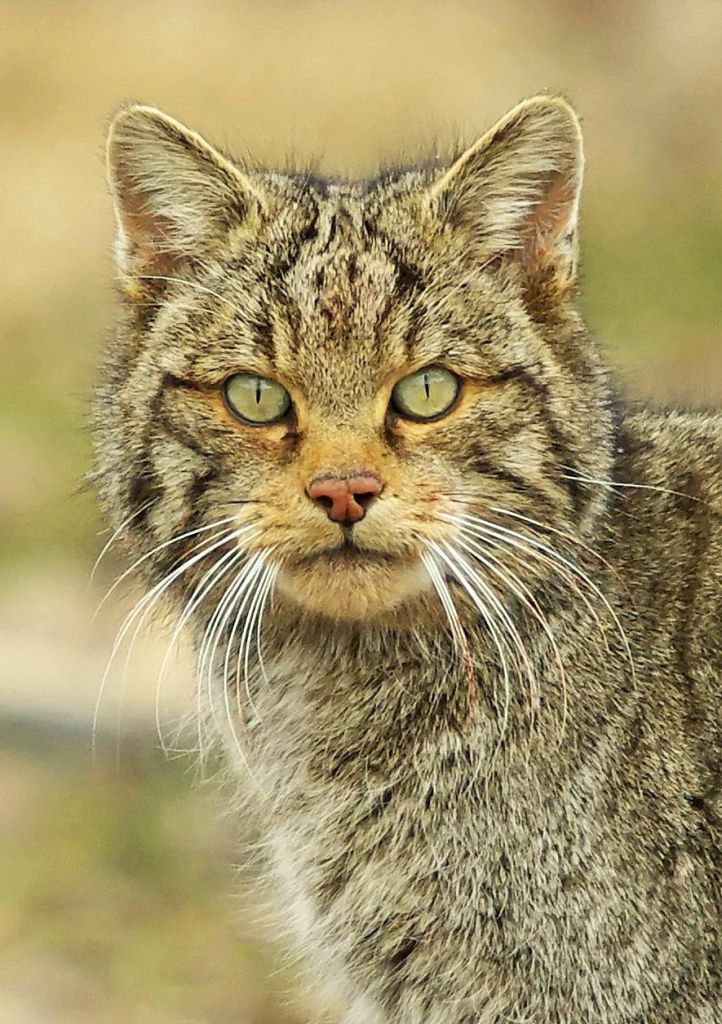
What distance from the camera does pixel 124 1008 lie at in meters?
4.61

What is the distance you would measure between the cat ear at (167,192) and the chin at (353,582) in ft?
2.58

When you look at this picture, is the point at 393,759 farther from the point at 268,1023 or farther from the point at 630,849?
the point at 268,1023

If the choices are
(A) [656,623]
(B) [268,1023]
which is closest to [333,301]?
(A) [656,623]

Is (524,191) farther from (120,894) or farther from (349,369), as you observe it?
(120,894)

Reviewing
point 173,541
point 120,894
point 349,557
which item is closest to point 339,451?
point 349,557

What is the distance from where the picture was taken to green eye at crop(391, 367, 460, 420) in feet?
10.5

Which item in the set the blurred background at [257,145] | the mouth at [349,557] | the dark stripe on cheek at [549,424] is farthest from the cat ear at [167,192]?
the blurred background at [257,145]

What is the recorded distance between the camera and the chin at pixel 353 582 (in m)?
3.14

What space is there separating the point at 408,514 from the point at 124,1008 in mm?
2221

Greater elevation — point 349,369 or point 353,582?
point 349,369

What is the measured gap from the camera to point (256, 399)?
323 cm

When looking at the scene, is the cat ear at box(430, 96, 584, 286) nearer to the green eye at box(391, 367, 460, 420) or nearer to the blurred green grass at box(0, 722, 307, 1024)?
the green eye at box(391, 367, 460, 420)

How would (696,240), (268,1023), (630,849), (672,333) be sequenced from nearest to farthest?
(630,849) → (268,1023) → (672,333) → (696,240)

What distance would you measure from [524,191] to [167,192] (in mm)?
766
